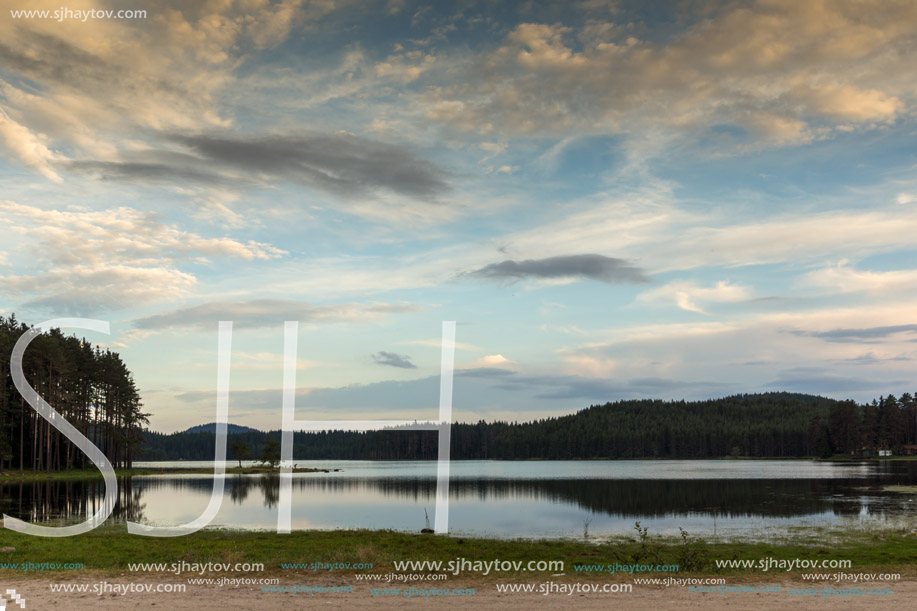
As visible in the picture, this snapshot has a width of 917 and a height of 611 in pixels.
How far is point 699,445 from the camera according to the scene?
19912 centimetres

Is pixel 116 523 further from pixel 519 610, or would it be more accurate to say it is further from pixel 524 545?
pixel 519 610

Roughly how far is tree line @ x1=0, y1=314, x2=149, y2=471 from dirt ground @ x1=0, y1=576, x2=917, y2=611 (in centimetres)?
6765

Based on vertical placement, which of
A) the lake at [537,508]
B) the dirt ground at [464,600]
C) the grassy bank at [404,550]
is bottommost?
the lake at [537,508]

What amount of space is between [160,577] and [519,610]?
939cm

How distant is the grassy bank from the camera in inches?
730

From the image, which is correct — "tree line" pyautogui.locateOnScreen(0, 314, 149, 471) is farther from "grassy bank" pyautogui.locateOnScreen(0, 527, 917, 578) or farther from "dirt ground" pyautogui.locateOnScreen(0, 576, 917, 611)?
"dirt ground" pyautogui.locateOnScreen(0, 576, 917, 611)

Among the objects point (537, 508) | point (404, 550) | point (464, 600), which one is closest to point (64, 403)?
point (537, 508)

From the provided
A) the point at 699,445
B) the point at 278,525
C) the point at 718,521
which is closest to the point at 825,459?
the point at 699,445

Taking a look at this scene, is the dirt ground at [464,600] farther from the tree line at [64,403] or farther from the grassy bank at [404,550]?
the tree line at [64,403]

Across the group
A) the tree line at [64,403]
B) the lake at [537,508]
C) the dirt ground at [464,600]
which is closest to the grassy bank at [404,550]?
the dirt ground at [464,600]

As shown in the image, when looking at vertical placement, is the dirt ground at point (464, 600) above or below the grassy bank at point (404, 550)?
above

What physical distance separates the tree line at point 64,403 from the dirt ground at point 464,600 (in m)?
67.6

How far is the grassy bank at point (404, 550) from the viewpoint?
18547mm

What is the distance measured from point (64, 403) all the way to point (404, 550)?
232 ft
